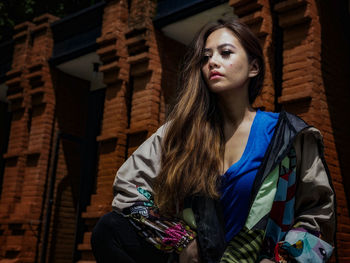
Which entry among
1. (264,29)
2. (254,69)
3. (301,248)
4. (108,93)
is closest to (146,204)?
(301,248)

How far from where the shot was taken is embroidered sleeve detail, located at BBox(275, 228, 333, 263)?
1.73 metres

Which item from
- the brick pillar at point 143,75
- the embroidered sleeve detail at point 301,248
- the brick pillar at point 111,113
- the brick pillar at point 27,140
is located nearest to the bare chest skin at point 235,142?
the embroidered sleeve detail at point 301,248

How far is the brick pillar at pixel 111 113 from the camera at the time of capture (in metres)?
6.55

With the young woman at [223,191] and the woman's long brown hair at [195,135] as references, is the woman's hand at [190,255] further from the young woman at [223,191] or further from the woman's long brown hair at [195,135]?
the woman's long brown hair at [195,135]

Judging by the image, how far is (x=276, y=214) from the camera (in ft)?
6.09

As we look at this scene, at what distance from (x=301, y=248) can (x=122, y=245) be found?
729mm

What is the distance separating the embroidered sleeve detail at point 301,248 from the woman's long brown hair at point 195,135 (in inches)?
13.5

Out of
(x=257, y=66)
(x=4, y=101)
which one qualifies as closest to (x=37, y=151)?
(x=4, y=101)

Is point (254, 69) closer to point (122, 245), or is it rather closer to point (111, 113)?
point (122, 245)

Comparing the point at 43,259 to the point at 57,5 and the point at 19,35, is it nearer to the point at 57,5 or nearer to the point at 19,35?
the point at 19,35

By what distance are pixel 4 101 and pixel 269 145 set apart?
1005 centimetres

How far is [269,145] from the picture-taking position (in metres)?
1.89

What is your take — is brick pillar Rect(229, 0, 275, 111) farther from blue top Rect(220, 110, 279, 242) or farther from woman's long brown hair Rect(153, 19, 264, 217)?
blue top Rect(220, 110, 279, 242)

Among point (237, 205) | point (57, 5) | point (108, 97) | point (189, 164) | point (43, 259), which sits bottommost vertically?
point (43, 259)
